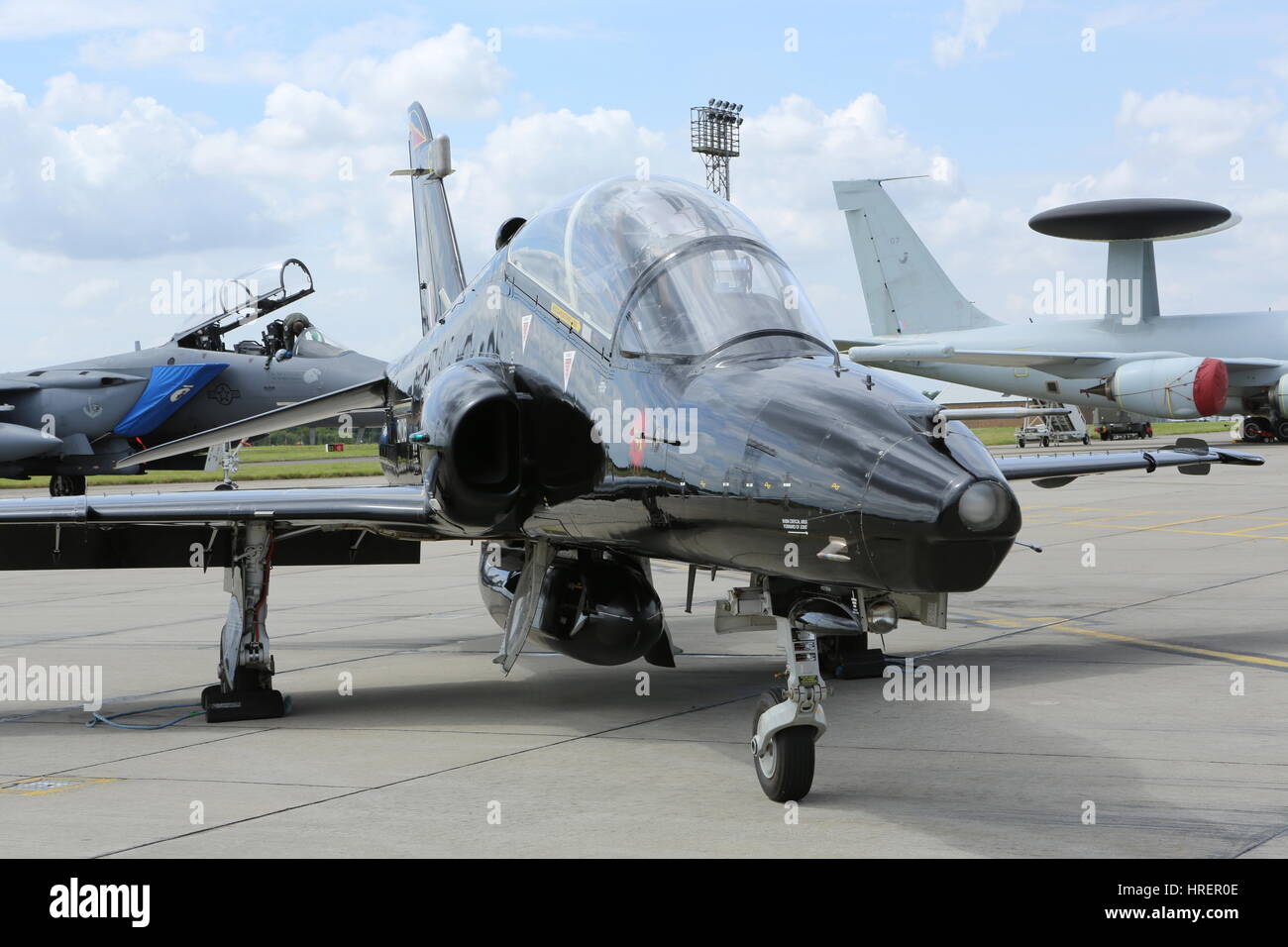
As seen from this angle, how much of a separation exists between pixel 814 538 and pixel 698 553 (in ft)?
Answer: 3.53

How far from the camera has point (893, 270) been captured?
52250 millimetres

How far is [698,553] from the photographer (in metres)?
6.17

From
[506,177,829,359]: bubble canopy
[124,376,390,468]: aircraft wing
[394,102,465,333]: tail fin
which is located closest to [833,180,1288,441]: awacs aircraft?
[394,102,465,333]: tail fin

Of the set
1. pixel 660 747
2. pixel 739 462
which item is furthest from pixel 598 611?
pixel 739 462

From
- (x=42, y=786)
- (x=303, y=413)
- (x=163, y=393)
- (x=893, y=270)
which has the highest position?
(x=893, y=270)

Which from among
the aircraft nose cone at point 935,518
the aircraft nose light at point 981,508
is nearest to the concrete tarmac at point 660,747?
the aircraft nose cone at point 935,518

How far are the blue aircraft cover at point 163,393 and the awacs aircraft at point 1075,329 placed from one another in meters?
26.4

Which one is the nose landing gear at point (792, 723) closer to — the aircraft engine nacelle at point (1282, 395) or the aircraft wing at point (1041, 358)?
the aircraft wing at point (1041, 358)

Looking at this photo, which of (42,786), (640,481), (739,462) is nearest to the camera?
(739,462)

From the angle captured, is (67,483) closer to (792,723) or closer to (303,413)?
(303,413)

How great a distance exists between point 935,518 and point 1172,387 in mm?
40450

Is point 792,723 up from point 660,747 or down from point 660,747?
up

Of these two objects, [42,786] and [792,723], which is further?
[42,786]
